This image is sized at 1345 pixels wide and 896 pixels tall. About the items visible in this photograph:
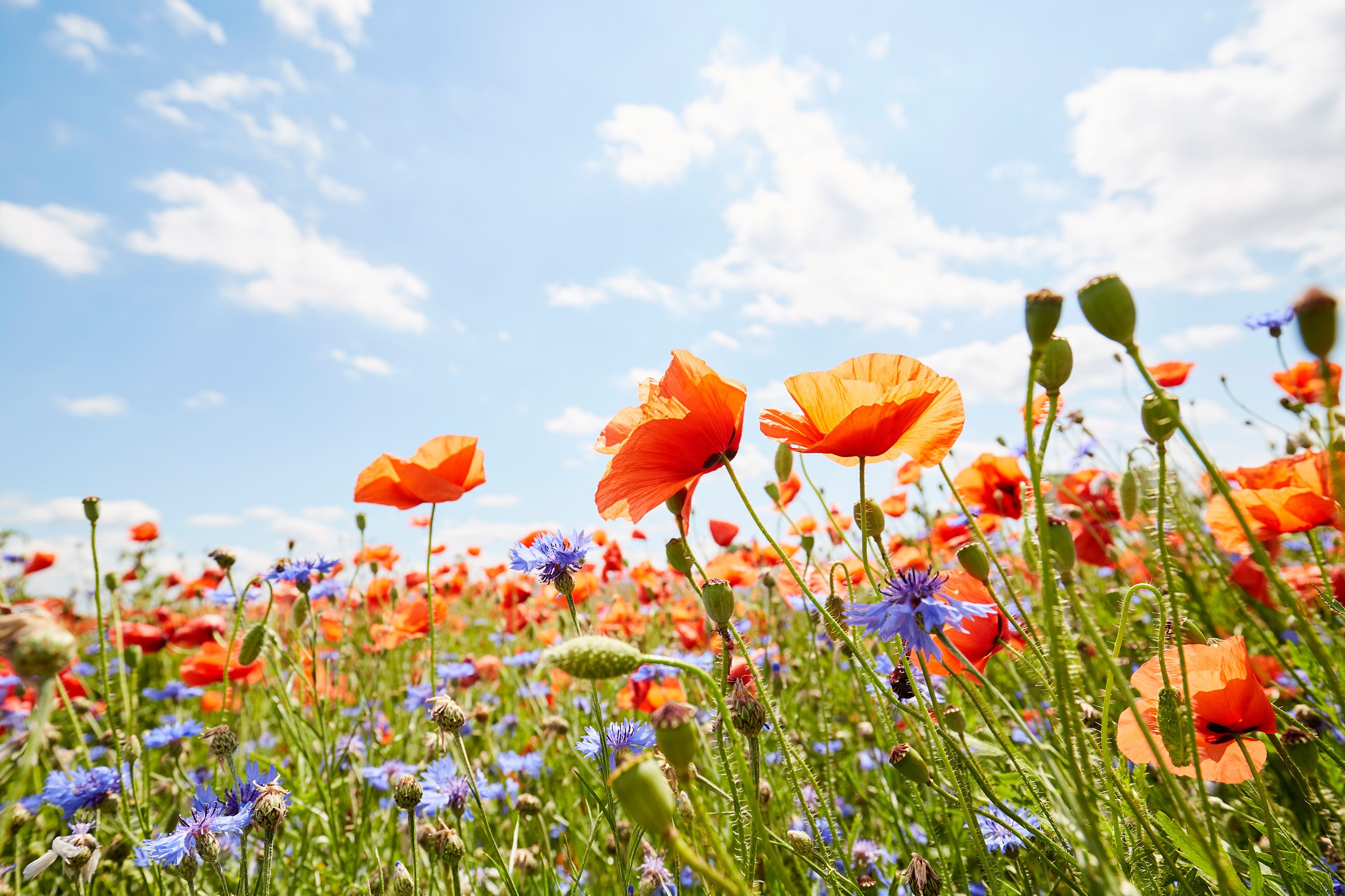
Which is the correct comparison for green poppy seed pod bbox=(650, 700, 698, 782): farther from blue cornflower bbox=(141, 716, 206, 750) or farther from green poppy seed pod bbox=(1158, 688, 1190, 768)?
blue cornflower bbox=(141, 716, 206, 750)

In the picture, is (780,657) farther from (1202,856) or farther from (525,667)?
(1202,856)

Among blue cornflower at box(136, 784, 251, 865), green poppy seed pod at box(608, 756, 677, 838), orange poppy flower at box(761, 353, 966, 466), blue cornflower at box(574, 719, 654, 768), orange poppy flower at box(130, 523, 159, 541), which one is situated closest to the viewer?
green poppy seed pod at box(608, 756, 677, 838)

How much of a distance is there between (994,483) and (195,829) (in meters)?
1.92

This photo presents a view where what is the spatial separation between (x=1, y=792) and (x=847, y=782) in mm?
2899

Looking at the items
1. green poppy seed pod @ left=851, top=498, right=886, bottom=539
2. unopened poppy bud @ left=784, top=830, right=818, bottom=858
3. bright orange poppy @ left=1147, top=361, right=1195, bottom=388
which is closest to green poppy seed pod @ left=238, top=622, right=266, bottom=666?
unopened poppy bud @ left=784, top=830, right=818, bottom=858

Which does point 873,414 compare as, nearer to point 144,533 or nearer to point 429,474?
point 429,474

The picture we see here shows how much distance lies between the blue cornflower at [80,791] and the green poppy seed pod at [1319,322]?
2248mm

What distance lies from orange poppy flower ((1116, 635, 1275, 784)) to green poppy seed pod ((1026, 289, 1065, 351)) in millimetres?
612

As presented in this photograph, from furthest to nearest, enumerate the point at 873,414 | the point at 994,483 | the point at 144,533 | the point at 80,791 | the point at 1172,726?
the point at 144,533 < the point at 994,483 < the point at 80,791 < the point at 873,414 < the point at 1172,726

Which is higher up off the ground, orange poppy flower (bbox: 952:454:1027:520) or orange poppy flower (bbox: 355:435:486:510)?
orange poppy flower (bbox: 355:435:486:510)

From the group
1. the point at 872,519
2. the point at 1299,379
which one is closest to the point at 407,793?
the point at 872,519

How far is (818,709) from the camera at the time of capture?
2889mm

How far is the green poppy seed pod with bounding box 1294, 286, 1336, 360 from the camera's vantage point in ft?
2.19

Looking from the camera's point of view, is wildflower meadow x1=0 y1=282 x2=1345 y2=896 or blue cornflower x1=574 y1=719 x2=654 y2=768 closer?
wildflower meadow x1=0 y1=282 x2=1345 y2=896
